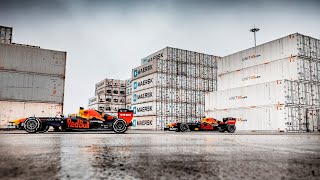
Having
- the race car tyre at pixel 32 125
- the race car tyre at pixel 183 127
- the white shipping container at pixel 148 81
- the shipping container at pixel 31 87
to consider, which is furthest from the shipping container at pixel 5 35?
the race car tyre at pixel 183 127

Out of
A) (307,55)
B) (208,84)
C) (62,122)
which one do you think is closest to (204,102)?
(208,84)

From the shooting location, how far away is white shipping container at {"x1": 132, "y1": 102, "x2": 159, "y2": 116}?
30120 millimetres

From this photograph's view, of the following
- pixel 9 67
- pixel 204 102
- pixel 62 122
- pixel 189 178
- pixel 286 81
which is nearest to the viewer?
pixel 189 178

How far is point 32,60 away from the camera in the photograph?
20438 millimetres

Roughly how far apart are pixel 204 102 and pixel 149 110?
752 cm

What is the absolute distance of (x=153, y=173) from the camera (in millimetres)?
2166

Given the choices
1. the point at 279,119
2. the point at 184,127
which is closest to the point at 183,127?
the point at 184,127

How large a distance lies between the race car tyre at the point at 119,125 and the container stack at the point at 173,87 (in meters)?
14.1

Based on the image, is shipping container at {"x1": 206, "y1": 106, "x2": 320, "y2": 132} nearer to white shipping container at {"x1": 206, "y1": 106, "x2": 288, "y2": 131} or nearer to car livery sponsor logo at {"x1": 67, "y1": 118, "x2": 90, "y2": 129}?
white shipping container at {"x1": 206, "y1": 106, "x2": 288, "y2": 131}

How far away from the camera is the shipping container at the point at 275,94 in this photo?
22328 millimetres

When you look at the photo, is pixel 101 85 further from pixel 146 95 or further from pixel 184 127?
pixel 184 127

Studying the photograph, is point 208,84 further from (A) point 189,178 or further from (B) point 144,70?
(A) point 189,178

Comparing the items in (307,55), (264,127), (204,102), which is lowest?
(264,127)

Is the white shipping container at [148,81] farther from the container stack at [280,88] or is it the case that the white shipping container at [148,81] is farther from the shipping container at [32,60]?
the shipping container at [32,60]
